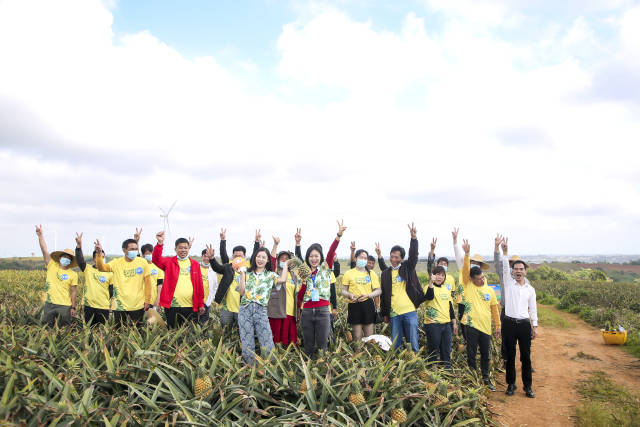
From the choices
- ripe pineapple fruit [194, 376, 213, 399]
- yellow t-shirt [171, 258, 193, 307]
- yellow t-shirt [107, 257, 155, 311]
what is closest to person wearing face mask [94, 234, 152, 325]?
yellow t-shirt [107, 257, 155, 311]

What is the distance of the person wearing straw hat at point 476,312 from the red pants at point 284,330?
3.12 metres

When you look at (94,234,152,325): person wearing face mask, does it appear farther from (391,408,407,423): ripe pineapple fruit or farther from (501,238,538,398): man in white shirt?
(501,238,538,398): man in white shirt

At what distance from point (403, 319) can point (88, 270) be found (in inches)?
231

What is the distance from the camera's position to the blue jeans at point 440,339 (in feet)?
22.8

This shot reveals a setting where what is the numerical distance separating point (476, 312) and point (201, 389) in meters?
4.98

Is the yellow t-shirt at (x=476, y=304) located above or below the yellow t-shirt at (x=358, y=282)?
below

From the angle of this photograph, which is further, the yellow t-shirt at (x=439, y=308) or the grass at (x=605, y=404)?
the yellow t-shirt at (x=439, y=308)

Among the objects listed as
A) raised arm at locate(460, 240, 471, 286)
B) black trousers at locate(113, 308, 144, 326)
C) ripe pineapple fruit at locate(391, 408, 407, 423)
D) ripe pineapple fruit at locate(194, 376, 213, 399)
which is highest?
raised arm at locate(460, 240, 471, 286)

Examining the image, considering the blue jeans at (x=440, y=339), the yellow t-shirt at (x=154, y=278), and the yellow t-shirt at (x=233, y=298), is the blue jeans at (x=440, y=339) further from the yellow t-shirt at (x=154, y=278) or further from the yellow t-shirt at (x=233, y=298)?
the yellow t-shirt at (x=154, y=278)

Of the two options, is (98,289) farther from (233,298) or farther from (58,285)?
(233,298)

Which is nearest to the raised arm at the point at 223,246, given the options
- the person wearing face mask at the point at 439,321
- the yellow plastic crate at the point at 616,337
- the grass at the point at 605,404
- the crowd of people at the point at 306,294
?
the crowd of people at the point at 306,294

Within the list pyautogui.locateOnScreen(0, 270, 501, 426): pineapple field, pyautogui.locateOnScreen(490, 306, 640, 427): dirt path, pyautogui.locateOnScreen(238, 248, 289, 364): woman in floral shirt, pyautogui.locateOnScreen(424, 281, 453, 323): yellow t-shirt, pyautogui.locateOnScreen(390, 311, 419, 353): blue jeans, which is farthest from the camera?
pyautogui.locateOnScreen(424, 281, 453, 323): yellow t-shirt

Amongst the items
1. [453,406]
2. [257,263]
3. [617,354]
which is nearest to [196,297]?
[257,263]

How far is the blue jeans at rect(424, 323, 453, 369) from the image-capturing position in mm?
6953
